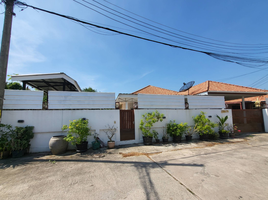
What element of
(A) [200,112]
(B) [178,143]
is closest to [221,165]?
(B) [178,143]

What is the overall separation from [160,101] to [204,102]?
10.0 ft

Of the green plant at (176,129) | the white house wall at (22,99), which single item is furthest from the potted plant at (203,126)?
the white house wall at (22,99)

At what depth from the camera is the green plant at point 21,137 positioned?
4391 mm

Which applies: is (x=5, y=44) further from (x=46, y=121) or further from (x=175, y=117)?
(x=175, y=117)

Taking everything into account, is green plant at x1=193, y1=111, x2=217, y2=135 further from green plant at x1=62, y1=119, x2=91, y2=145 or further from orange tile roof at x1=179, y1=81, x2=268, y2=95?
green plant at x1=62, y1=119, x2=91, y2=145

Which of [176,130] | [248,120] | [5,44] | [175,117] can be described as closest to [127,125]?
[176,130]

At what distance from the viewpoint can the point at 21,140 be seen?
459 centimetres

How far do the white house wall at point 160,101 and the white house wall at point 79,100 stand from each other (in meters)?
1.59

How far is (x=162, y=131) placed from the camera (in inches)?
265

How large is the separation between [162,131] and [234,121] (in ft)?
20.1

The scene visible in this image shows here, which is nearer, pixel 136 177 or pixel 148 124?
pixel 136 177

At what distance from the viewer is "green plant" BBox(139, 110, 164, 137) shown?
19.4 ft

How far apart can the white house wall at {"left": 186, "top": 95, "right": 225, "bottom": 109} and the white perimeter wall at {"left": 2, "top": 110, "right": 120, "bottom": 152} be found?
532 cm

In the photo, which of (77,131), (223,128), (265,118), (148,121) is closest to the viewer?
(77,131)
